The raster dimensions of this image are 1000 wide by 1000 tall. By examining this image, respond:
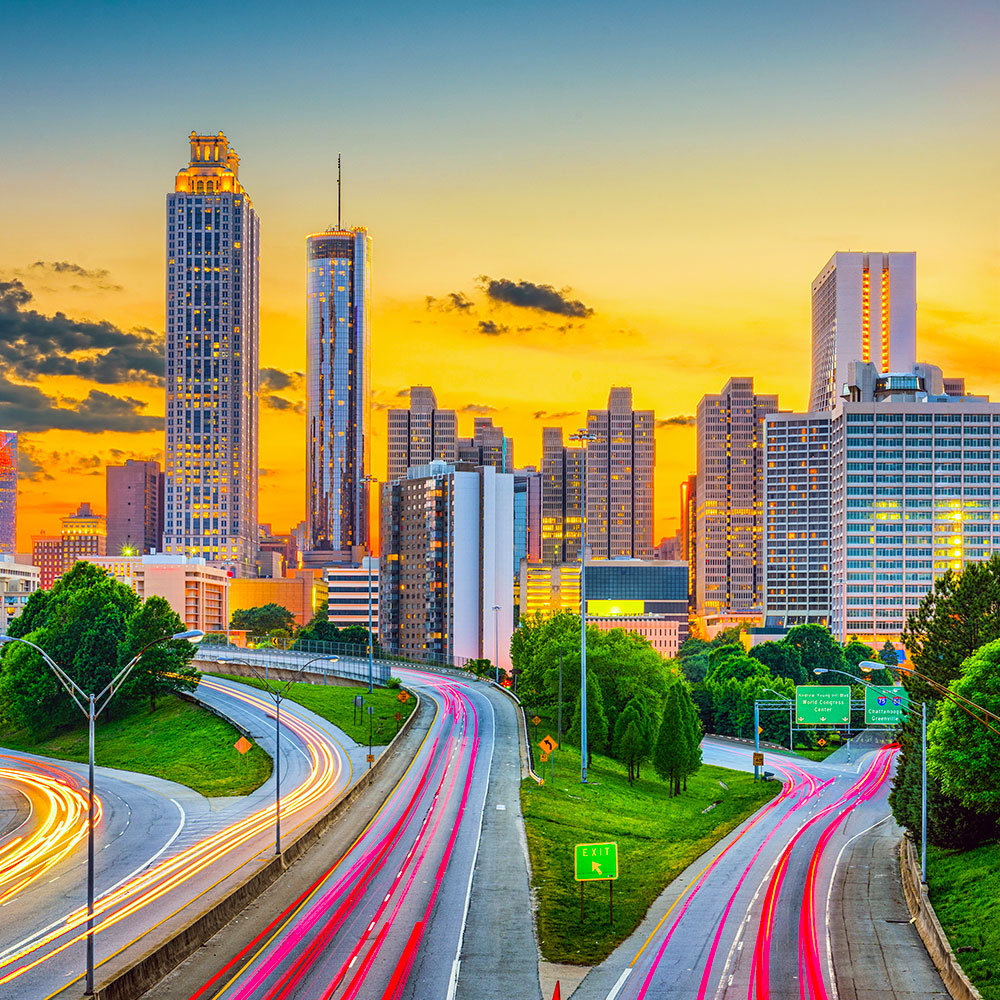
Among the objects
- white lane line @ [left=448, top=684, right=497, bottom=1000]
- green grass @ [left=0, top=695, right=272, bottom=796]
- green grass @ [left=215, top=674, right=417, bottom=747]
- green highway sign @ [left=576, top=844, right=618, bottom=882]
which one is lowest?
green grass @ [left=0, top=695, right=272, bottom=796]

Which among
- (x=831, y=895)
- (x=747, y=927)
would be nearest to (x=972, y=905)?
(x=831, y=895)

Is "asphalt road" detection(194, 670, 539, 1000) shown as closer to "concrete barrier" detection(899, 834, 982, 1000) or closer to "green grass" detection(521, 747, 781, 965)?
"green grass" detection(521, 747, 781, 965)

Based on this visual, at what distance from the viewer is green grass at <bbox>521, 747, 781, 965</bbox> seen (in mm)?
47969

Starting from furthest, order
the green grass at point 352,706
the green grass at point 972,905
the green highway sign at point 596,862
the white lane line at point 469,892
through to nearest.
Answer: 1. the green grass at point 352,706
2. the green highway sign at point 596,862
3. the green grass at point 972,905
4. the white lane line at point 469,892

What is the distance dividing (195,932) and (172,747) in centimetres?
6866

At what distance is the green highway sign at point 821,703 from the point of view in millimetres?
106438

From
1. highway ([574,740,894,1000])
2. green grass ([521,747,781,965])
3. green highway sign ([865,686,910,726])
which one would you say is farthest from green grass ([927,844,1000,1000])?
green highway sign ([865,686,910,726])

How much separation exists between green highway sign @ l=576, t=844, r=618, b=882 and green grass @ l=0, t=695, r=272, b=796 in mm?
42882

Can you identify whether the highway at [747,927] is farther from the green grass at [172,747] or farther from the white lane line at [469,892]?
the green grass at [172,747]

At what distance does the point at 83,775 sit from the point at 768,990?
2722 inches

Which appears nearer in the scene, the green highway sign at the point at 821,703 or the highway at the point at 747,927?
the highway at the point at 747,927

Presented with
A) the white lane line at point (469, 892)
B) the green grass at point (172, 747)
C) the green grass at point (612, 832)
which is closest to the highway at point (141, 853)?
the green grass at point (172, 747)

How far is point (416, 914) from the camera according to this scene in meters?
48.2

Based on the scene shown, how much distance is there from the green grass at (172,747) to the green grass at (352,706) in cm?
1021
